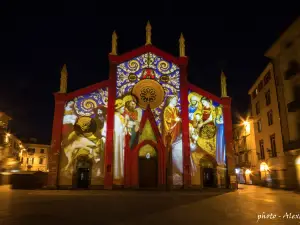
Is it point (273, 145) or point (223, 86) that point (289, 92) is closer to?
point (223, 86)

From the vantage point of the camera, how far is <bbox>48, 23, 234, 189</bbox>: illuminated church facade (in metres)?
26.3

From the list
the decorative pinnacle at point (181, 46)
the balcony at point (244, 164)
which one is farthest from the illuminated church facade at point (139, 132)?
the balcony at point (244, 164)

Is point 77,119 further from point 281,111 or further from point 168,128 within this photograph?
point 281,111

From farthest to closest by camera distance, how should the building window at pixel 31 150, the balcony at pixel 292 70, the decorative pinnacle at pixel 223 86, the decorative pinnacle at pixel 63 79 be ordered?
the building window at pixel 31 150 < the decorative pinnacle at pixel 223 86 < the decorative pinnacle at pixel 63 79 < the balcony at pixel 292 70

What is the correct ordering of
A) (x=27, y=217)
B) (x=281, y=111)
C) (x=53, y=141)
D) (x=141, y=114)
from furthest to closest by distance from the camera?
1. (x=281, y=111)
2. (x=141, y=114)
3. (x=53, y=141)
4. (x=27, y=217)

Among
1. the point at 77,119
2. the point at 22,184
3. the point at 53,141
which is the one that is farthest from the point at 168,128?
the point at 22,184

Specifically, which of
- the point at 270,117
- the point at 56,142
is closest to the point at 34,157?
the point at 56,142

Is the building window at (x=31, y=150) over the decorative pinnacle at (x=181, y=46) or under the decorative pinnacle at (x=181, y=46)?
under

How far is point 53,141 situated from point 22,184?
21.8 feet

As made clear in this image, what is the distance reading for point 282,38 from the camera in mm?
28734

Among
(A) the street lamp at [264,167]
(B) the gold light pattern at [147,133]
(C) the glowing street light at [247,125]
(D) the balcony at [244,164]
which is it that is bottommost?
(A) the street lamp at [264,167]

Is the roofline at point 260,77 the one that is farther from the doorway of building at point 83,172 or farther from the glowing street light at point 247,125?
the doorway of building at point 83,172

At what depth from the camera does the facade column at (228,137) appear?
89.5 feet

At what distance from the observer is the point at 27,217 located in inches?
357
